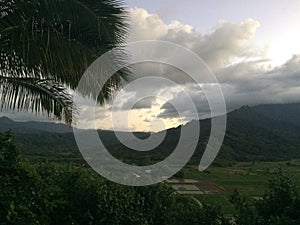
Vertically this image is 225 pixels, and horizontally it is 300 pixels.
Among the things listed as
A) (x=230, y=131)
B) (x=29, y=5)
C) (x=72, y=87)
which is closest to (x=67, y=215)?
(x=72, y=87)

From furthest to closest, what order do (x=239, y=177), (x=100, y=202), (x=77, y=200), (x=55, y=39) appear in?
(x=239, y=177), (x=77, y=200), (x=100, y=202), (x=55, y=39)

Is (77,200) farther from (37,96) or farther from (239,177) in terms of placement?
(239,177)

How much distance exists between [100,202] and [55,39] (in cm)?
603

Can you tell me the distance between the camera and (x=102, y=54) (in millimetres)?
5781

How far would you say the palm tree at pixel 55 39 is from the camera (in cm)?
521

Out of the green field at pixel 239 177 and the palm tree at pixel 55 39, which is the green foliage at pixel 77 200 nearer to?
the palm tree at pixel 55 39

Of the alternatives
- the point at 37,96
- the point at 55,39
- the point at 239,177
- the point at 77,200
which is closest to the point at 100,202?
the point at 77,200

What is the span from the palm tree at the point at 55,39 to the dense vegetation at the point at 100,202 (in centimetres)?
290

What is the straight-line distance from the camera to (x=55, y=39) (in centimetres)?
552

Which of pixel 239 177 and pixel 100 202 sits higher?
pixel 100 202

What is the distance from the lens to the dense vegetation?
752 centimetres

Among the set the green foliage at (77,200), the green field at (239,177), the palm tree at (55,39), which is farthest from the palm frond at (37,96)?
the green field at (239,177)

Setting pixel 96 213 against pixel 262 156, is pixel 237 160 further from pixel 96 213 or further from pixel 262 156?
pixel 96 213

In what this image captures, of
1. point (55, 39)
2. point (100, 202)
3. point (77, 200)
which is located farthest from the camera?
point (77, 200)
